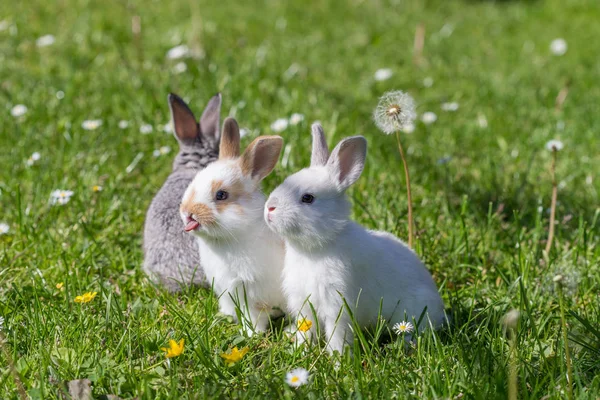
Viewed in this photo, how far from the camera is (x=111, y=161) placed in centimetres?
445

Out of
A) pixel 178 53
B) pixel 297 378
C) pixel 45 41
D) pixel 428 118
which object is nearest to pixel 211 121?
pixel 297 378

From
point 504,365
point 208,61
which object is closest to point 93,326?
point 504,365

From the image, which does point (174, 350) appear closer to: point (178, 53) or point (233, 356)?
point (233, 356)

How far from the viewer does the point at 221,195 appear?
2855 mm

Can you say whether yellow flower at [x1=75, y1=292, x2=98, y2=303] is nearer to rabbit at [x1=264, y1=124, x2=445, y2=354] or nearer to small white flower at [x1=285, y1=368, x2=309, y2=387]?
rabbit at [x1=264, y1=124, x2=445, y2=354]

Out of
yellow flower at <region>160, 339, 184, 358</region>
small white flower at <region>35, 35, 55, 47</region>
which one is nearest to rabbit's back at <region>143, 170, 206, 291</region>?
yellow flower at <region>160, 339, 184, 358</region>

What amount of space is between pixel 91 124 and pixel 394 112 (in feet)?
8.30

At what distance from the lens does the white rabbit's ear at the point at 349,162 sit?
8.88 ft

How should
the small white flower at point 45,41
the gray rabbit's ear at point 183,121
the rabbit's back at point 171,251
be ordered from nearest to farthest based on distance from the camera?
the rabbit's back at point 171,251, the gray rabbit's ear at point 183,121, the small white flower at point 45,41

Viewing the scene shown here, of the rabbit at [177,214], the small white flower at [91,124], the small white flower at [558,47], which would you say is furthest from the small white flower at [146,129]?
the small white flower at [558,47]

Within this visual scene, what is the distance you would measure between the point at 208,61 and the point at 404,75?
183cm

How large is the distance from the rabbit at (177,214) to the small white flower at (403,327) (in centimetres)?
91

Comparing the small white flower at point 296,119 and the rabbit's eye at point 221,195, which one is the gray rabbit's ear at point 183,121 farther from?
the small white flower at point 296,119

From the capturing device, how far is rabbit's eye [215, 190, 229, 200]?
2.85 m
